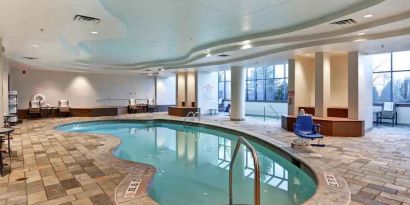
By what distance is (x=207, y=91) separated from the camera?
1480 centimetres

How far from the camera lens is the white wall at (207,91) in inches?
570

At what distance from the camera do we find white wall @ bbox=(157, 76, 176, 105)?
18422mm

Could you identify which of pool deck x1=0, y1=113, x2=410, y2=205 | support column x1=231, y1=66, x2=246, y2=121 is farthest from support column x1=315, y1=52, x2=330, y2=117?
support column x1=231, y1=66, x2=246, y2=121

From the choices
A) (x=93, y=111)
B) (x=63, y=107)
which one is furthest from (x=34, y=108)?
(x=93, y=111)

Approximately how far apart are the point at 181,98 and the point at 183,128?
4470mm

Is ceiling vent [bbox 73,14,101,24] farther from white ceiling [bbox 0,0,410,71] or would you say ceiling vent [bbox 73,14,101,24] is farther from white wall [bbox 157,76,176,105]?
white wall [bbox 157,76,176,105]

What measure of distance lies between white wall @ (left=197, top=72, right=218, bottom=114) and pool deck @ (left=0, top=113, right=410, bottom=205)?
838cm

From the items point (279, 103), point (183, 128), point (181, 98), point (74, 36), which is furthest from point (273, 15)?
point (181, 98)

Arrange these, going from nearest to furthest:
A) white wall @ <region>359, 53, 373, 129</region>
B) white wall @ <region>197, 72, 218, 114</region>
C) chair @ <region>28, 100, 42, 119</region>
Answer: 1. white wall @ <region>359, 53, 373, 129</region>
2. chair @ <region>28, 100, 42, 119</region>
3. white wall @ <region>197, 72, 218, 114</region>

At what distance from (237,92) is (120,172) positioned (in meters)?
8.65

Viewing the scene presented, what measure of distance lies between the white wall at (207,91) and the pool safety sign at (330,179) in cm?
1090

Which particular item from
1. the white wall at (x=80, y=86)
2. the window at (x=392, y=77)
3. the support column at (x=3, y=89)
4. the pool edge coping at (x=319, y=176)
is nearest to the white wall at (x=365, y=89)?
the window at (x=392, y=77)

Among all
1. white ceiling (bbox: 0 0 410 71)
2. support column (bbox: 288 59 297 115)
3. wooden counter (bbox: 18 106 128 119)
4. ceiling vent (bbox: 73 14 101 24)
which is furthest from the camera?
wooden counter (bbox: 18 106 128 119)

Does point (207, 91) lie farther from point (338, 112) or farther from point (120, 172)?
point (120, 172)
